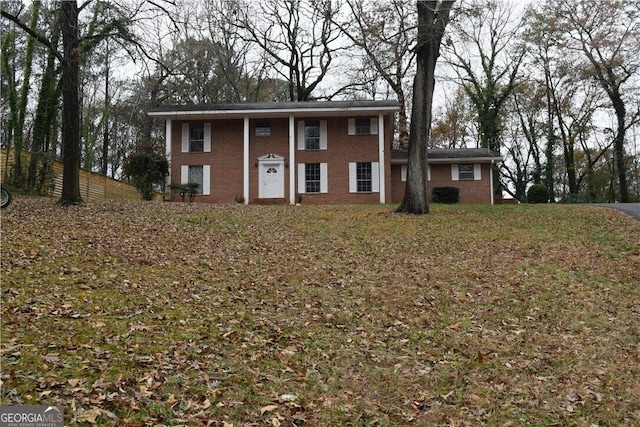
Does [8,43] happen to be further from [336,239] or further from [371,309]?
[371,309]

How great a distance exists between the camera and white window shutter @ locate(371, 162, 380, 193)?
24047 mm

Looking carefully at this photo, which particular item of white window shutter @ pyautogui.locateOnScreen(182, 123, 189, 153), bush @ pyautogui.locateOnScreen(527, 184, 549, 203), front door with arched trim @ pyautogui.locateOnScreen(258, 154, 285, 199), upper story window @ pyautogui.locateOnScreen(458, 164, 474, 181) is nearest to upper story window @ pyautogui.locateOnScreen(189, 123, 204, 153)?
white window shutter @ pyautogui.locateOnScreen(182, 123, 189, 153)

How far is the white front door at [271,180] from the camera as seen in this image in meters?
24.3

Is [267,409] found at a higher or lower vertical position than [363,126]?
lower

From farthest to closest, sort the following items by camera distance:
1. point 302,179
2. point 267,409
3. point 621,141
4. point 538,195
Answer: point 621,141
point 538,195
point 302,179
point 267,409

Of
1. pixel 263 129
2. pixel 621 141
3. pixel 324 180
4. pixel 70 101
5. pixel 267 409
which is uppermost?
pixel 621 141

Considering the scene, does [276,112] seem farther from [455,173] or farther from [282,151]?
[455,173]

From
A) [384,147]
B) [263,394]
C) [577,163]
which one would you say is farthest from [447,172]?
[263,394]

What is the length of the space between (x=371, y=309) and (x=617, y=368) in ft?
9.23

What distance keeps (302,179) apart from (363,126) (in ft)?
12.8

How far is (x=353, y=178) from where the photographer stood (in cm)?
2420

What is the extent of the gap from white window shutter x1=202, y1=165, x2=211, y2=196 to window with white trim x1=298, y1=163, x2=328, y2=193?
4343 millimetres

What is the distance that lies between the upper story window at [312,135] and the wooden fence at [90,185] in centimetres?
772

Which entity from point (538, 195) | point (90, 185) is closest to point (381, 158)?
point (538, 195)
